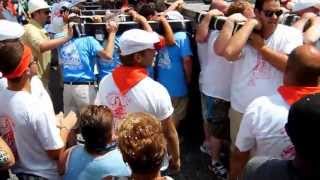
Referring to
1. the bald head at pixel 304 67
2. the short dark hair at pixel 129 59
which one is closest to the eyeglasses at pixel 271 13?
the short dark hair at pixel 129 59

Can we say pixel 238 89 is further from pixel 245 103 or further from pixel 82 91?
pixel 82 91

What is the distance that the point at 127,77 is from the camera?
3.29 m

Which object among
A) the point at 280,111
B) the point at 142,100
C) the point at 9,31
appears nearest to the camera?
the point at 280,111

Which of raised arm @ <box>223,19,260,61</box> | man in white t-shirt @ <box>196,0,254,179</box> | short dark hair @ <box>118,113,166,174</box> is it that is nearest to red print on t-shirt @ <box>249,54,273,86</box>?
raised arm @ <box>223,19,260,61</box>

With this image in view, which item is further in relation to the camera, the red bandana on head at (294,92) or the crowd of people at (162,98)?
the red bandana on head at (294,92)

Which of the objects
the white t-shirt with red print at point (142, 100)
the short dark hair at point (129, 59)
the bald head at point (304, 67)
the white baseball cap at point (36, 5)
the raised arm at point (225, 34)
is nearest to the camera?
the bald head at point (304, 67)

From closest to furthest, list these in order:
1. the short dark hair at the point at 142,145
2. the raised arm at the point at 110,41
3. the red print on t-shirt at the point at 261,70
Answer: the short dark hair at the point at 142,145
the red print on t-shirt at the point at 261,70
the raised arm at the point at 110,41

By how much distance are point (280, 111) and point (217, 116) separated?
1.98 metres

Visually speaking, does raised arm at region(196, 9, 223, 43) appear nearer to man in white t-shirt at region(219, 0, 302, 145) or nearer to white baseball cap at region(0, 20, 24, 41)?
man in white t-shirt at region(219, 0, 302, 145)

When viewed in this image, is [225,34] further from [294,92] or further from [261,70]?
[294,92]

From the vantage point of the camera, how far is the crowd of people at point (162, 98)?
7.12 ft

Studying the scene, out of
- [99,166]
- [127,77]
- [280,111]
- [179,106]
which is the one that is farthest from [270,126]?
[179,106]

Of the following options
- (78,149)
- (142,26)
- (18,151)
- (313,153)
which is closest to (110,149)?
(78,149)

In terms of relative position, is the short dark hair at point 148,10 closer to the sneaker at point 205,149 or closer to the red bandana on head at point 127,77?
the sneaker at point 205,149
